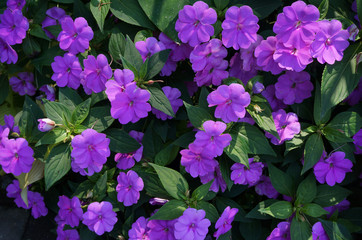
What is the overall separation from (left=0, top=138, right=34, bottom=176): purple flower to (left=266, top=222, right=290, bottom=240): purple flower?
3.99 ft

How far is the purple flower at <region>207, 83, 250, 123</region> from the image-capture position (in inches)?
62.0

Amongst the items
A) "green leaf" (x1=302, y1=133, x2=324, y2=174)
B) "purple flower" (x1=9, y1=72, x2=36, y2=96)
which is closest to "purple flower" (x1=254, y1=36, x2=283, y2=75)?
"green leaf" (x1=302, y1=133, x2=324, y2=174)

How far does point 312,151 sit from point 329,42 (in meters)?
0.51

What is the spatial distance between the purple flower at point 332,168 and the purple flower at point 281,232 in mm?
280

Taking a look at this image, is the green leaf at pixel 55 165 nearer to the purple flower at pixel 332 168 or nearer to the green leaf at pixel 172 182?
the green leaf at pixel 172 182

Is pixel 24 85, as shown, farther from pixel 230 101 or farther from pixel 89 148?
pixel 230 101

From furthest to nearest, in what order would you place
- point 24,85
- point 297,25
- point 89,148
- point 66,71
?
point 24,85, point 66,71, point 89,148, point 297,25

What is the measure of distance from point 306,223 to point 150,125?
35.7 inches

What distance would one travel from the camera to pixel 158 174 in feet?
5.71

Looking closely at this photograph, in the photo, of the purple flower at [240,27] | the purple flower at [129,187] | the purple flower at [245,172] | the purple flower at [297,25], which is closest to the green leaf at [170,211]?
the purple flower at [129,187]

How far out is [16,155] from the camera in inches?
71.6

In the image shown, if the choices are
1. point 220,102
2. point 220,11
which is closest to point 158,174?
point 220,102

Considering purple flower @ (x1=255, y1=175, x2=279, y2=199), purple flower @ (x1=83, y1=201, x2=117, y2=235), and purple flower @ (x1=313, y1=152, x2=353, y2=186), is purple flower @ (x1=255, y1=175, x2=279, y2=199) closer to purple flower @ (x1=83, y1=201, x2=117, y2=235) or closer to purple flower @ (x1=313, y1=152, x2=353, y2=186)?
purple flower @ (x1=313, y1=152, x2=353, y2=186)

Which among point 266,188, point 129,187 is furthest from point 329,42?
point 129,187
